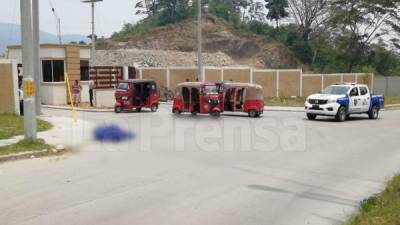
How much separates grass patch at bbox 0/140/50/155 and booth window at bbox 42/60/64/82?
20.1m

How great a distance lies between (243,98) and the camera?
87.1 ft

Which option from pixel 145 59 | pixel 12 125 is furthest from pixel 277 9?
pixel 12 125

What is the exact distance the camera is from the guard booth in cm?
2152

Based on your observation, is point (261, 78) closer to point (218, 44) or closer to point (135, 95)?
point (135, 95)

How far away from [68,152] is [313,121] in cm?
1385

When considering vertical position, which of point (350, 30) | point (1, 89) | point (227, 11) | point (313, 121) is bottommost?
point (313, 121)

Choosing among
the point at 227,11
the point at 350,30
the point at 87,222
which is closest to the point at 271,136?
the point at 87,222

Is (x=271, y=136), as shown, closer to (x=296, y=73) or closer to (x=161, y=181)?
(x=161, y=181)

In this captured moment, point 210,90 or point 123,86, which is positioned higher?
point 123,86

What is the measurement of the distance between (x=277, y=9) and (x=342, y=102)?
62.1 metres

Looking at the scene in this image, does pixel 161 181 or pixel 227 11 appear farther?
pixel 227 11

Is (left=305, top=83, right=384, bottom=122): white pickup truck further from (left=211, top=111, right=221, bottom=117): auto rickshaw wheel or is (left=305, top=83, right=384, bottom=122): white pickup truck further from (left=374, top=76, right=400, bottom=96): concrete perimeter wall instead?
(left=374, top=76, right=400, bottom=96): concrete perimeter wall

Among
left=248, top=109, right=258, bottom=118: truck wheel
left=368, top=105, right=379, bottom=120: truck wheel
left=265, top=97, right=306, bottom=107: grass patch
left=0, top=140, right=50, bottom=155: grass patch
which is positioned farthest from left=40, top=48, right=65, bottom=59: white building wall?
left=0, top=140, right=50, bottom=155: grass patch

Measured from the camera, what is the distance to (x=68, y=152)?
1358 centimetres
